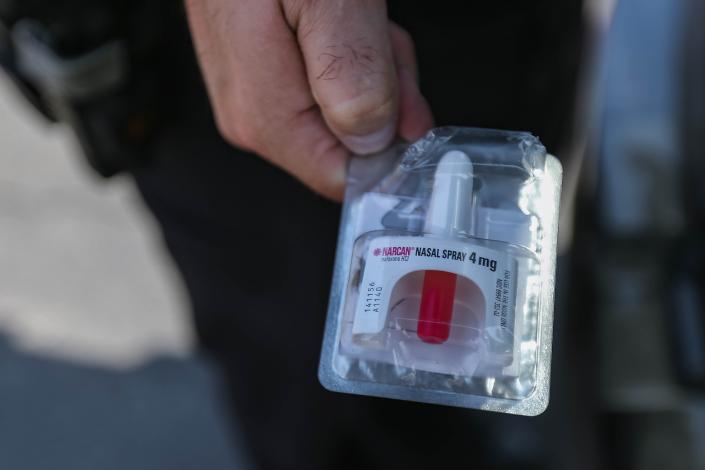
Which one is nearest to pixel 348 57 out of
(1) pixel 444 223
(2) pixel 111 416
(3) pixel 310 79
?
(3) pixel 310 79

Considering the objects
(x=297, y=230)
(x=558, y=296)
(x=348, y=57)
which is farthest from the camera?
(x=558, y=296)

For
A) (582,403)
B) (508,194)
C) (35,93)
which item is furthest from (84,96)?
(582,403)

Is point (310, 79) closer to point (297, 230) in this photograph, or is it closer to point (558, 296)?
point (297, 230)

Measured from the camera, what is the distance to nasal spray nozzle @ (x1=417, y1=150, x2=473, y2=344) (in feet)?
1.89

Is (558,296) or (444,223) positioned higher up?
(444,223)

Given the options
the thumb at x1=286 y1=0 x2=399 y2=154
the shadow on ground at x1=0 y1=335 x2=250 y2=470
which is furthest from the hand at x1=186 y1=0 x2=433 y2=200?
the shadow on ground at x1=0 y1=335 x2=250 y2=470

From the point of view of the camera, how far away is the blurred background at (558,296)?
1255 millimetres

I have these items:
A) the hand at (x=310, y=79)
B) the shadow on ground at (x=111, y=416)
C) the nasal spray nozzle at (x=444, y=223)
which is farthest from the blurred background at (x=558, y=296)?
the nasal spray nozzle at (x=444, y=223)

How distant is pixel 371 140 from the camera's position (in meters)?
0.64

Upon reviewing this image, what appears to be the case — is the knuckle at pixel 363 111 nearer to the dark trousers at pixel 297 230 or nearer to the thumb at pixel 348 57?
the thumb at pixel 348 57

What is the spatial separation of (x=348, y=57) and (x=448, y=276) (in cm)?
17

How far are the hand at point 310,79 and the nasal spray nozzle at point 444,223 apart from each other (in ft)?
0.19

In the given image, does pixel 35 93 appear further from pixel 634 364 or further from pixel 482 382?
pixel 634 364

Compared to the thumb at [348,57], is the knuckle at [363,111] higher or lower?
lower
